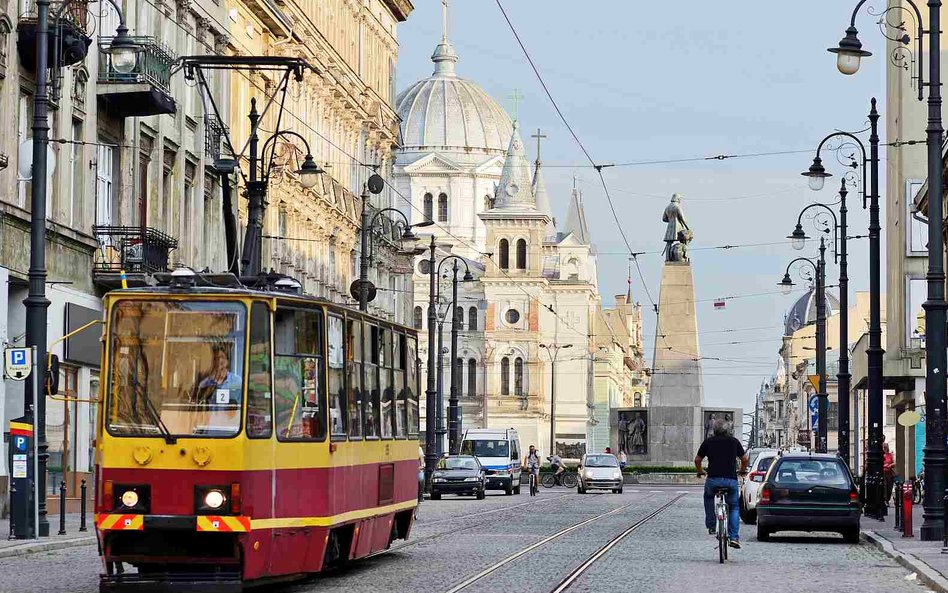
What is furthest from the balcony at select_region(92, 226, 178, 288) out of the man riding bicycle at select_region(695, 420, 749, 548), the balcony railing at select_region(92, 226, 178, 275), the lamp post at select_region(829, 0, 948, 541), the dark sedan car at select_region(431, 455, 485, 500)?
the man riding bicycle at select_region(695, 420, 749, 548)

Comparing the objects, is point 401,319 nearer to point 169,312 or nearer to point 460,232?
point 169,312

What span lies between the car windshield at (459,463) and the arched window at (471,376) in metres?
→ 91.3

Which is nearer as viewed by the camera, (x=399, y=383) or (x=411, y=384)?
(x=399, y=383)

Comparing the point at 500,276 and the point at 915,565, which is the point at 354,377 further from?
the point at 500,276

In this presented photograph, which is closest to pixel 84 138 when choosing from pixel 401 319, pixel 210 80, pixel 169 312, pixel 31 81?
pixel 31 81

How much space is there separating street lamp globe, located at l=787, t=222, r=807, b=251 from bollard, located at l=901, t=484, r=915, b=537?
17.0m

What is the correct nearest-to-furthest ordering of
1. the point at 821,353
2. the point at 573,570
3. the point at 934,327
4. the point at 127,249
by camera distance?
1. the point at 573,570
2. the point at 934,327
3. the point at 127,249
4. the point at 821,353

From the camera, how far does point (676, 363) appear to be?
78562 mm

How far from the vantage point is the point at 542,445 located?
147875mm

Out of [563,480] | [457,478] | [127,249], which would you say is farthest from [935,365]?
[563,480]

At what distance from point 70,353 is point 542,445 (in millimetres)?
111743

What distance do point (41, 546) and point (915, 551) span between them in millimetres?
11249

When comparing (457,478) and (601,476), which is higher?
(457,478)

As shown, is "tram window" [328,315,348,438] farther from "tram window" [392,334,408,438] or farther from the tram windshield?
"tram window" [392,334,408,438]
